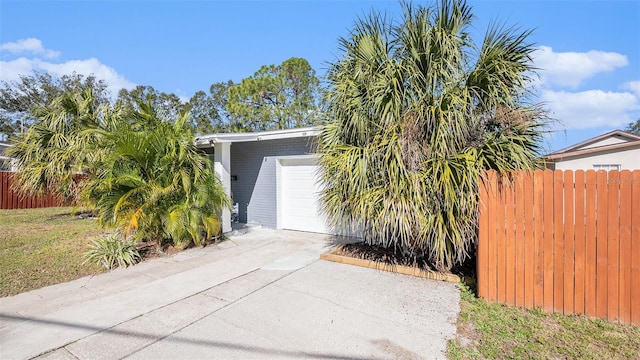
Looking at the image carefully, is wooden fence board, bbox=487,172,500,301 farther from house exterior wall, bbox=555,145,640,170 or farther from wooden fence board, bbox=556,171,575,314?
house exterior wall, bbox=555,145,640,170

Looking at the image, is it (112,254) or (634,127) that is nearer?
(112,254)

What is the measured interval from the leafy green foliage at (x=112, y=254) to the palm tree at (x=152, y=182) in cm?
33

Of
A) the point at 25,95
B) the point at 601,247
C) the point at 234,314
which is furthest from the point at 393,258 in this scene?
the point at 25,95

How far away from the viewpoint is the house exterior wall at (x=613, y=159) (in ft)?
39.2

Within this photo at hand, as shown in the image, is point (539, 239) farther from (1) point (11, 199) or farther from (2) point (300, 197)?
(1) point (11, 199)

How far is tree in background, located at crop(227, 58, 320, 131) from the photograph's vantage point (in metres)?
22.9

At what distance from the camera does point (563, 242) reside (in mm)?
3705

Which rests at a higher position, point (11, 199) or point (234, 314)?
point (11, 199)

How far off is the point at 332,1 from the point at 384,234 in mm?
6888

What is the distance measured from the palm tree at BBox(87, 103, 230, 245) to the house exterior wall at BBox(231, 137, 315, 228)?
263 centimetres

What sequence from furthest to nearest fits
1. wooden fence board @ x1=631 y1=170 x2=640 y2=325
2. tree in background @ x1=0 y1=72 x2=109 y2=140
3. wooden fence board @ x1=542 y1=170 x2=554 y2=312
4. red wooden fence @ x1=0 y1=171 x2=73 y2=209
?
tree in background @ x1=0 y1=72 x2=109 y2=140, red wooden fence @ x1=0 y1=171 x2=73 y2=209, wooden fence board @ x1=542 y1=170 x2=554 y2=312, wooden fence board @ x1=631 y1=170 x2=640 y2=325

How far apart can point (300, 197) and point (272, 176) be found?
1178 millimetres

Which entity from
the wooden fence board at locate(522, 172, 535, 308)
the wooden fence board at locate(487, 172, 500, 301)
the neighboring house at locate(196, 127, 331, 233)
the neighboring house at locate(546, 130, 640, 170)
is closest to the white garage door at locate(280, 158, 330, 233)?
the neighboring house at locate(196, 127, 331, 233)

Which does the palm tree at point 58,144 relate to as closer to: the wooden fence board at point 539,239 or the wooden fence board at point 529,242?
the wooden fence board at point 529,242
